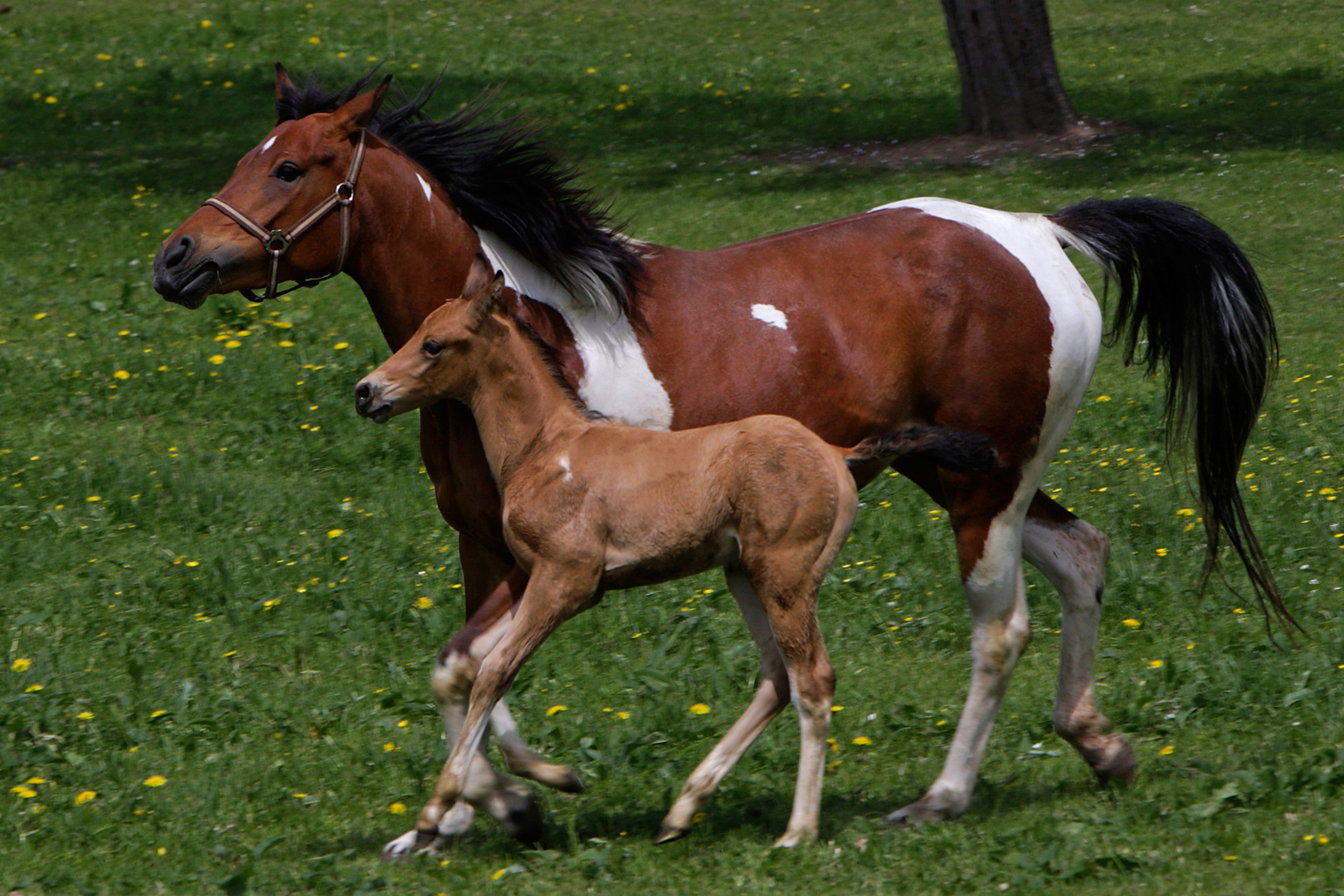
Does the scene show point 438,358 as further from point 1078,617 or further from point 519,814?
point 1078,617

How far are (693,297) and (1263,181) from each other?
1060cm

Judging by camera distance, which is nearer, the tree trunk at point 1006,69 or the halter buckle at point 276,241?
the halter buckle at point 276,241

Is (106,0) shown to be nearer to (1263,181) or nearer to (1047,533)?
(1263,181)

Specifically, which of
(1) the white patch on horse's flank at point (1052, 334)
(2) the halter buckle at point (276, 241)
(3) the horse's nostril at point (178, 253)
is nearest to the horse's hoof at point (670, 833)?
(1) the white patch on horse's flank at point (1052, 334)

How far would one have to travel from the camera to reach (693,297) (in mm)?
4898

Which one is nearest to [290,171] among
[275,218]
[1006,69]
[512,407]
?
[275,218]

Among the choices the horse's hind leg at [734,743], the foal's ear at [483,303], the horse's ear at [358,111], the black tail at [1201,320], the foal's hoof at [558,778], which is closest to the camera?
the foal's ear at [483,303]

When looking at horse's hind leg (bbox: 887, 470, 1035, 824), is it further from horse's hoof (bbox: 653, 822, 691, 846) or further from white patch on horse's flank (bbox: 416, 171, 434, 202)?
white patch on horse's flank (bbox: 416, 171, 434, 202)

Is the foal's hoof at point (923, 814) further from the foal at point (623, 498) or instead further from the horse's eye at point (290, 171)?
the horse's eye at point (290, 171)

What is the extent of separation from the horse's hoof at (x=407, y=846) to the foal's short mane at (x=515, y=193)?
1.73 m

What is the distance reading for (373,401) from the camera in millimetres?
4262

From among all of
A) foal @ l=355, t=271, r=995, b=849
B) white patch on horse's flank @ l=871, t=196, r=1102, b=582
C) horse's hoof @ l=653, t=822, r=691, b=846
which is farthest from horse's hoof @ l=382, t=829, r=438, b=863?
white patch on horse's flank @ l=871, t=196, r=1102, b=582

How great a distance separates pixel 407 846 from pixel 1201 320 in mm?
3395

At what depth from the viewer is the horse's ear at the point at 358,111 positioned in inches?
176
